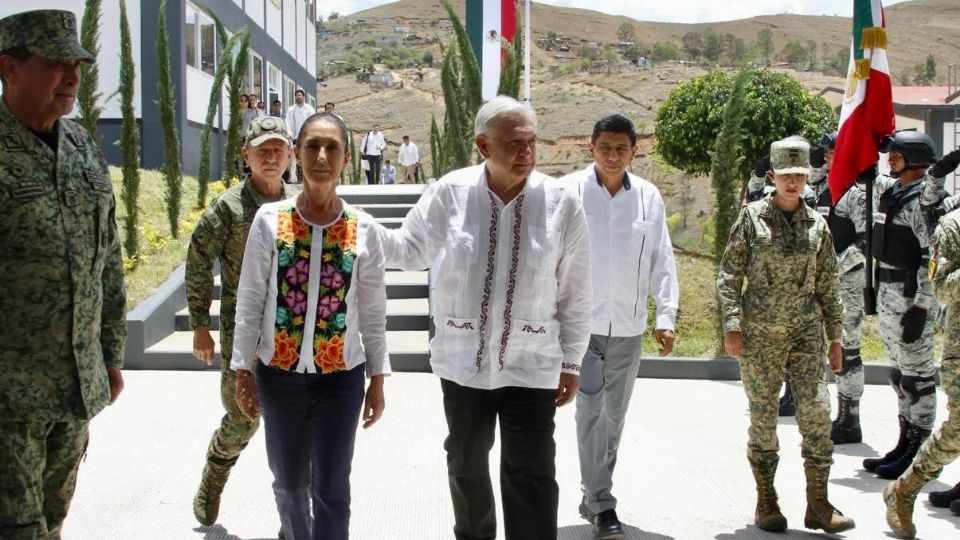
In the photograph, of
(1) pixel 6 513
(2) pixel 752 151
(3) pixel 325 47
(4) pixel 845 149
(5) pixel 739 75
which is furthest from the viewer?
(3) pixel 325 47

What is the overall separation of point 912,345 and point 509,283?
3.26m

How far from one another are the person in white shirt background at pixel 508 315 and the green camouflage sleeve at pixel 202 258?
39.7 inches

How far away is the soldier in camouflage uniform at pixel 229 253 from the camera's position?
4676 millimetres

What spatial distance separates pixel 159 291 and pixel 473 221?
743cm

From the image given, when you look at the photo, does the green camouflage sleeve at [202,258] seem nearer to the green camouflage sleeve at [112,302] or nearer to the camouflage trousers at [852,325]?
the green camouflage sleeve at [112,302]

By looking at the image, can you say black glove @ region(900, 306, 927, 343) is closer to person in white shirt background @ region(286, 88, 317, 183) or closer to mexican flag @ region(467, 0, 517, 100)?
mexican flag @ region(467, 0, 517, 100)

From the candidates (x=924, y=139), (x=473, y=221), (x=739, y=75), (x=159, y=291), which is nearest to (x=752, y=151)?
(x=739, y=75)

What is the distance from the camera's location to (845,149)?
707 centimetres

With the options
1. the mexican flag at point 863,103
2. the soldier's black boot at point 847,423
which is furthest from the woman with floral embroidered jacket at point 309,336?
the soldier's black boot at point 847,423

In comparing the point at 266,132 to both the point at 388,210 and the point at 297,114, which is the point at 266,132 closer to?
the point at 388,210

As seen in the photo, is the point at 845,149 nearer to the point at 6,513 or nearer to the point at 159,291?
the point at 6,513

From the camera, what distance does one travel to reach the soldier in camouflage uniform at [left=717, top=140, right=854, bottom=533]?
16.6 feet

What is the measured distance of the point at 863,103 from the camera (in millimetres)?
7312

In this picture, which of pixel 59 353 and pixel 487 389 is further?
pixel 487 389
